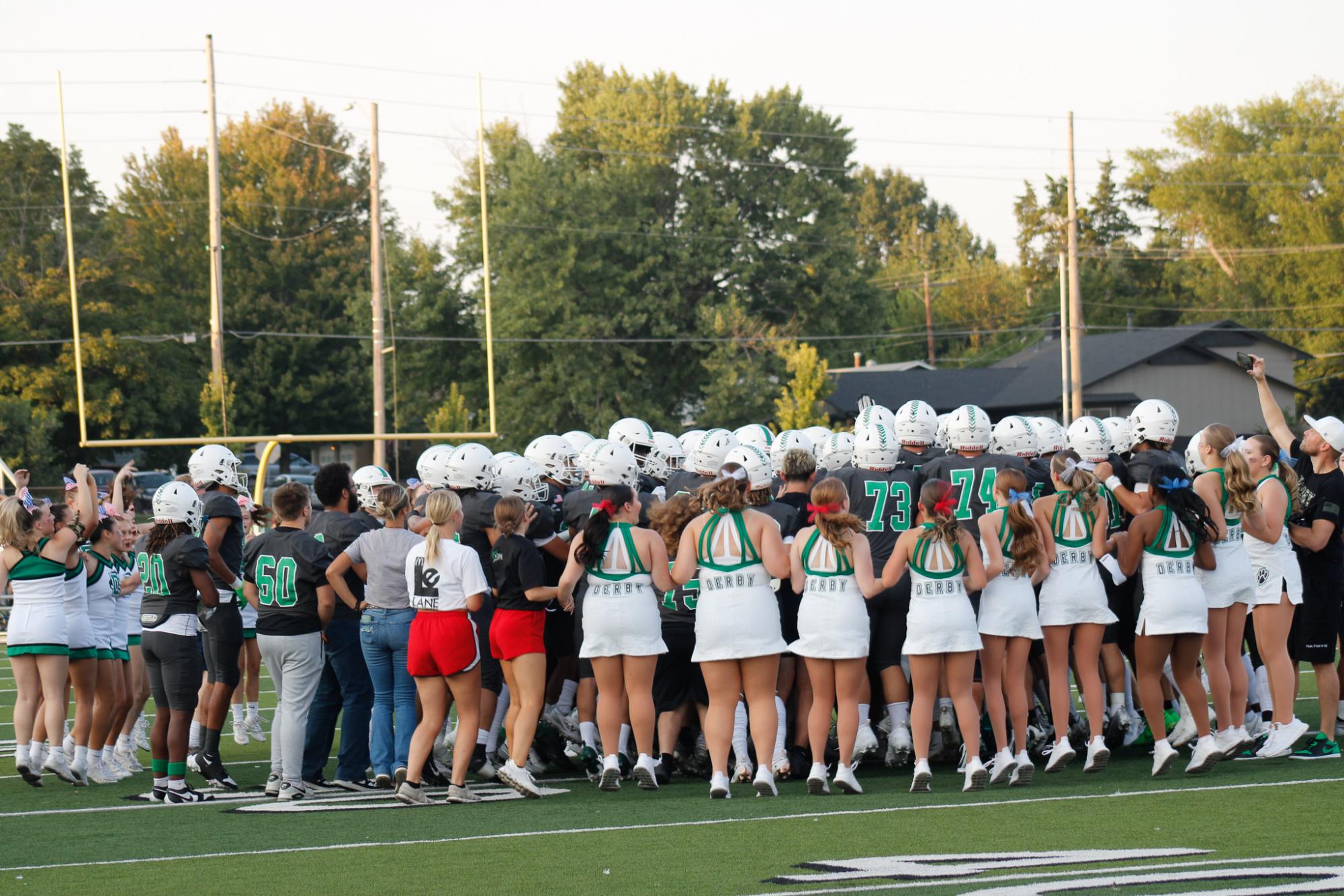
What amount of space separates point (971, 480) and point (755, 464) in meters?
1.55

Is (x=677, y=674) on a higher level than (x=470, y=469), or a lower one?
lower

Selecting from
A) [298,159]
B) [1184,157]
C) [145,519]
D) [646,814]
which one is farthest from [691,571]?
[1184,157]

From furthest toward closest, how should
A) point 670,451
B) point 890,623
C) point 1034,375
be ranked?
point 1034,375, point 670,451, point 890,623

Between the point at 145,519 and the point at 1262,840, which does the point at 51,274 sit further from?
the point at 1262,840

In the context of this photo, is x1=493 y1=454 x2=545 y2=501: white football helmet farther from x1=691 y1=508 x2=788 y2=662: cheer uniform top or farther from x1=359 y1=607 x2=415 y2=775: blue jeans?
x1=691 y1=508 x2=788 y2=662: cheer uniform top

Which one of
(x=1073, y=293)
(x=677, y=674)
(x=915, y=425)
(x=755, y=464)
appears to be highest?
(x=1073, y=293)

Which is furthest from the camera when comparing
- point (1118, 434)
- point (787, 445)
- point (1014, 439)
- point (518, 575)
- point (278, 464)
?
point (278, 464)

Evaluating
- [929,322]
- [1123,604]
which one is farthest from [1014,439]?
[929,322]

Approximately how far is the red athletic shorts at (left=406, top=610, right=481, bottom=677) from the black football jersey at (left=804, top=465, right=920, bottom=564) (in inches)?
106

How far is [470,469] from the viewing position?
1061 centimetres

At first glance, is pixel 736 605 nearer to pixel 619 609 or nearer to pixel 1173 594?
pixel 619 609

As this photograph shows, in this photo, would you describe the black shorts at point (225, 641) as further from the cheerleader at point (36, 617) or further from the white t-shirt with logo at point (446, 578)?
the white t-shirt with logo at point (446, 578)

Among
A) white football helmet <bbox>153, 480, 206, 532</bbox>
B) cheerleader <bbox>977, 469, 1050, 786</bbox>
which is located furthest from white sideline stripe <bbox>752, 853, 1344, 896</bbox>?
white football helmet <bbox>153, 480, 206, 532</bbox>

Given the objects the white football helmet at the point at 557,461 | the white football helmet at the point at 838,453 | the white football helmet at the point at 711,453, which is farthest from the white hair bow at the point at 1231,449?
the white football helmet at the point at 557,461
